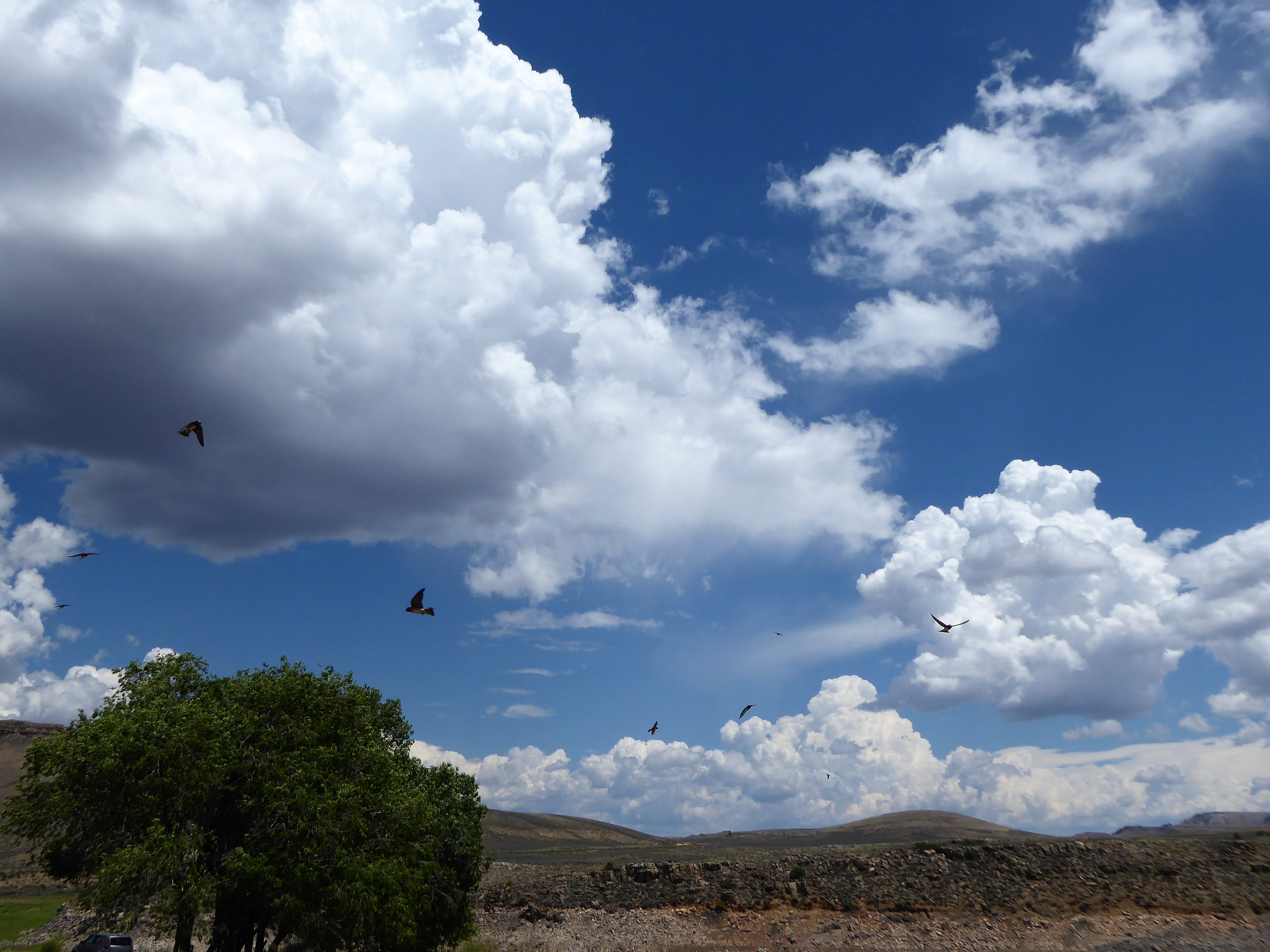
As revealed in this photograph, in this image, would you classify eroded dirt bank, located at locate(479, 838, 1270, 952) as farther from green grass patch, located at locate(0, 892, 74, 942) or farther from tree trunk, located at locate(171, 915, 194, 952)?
green grass patch, located at locate(0, 892, 74, 942)

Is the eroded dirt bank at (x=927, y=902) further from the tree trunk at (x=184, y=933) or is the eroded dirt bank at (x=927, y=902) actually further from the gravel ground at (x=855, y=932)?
the tree trunk at (x=184, y=933)

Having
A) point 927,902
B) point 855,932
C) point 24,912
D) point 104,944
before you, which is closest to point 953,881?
point 927,902

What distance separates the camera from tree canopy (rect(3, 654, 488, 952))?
1008 inches

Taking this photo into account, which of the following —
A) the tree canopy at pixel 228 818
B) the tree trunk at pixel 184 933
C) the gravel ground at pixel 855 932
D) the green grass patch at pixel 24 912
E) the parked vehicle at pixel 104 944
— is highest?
the tree canopy at pixel 228 818

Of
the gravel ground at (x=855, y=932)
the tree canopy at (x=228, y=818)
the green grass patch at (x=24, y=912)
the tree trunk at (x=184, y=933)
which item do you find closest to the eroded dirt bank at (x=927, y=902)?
the gravel ground at (x=855, y=932)

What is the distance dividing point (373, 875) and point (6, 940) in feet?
184

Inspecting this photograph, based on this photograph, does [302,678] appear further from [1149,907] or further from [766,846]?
[766,846]

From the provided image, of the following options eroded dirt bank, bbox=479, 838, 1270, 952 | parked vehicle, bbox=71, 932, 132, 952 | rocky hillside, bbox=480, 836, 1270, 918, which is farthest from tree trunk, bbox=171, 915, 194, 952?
rocky hillside, bbox=480, 836, 1270, 918

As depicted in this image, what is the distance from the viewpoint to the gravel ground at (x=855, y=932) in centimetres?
5109

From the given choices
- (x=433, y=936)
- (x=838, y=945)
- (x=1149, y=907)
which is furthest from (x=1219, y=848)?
(x=433, y=936)

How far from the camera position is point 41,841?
28281 mm

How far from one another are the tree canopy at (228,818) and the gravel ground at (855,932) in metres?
34.8

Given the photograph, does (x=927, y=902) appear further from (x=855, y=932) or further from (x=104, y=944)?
(x=104, y=944)

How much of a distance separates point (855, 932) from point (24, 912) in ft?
271
